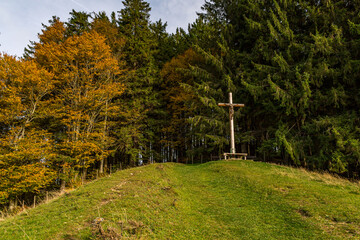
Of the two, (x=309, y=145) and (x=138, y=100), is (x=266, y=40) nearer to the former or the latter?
(x=309, y=145)

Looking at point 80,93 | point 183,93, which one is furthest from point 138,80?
point 80,93

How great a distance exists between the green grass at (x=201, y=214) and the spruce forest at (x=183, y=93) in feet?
22.3

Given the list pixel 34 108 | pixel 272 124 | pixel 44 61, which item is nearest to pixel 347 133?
pixel 272 124

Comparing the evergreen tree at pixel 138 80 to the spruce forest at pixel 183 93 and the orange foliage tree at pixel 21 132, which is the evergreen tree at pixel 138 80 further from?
the orange foliage tree at pixel 21 132

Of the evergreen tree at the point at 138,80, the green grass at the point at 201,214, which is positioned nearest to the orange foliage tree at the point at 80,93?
the evergreen tree at the point at 138,80

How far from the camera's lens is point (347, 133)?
11.1 meters

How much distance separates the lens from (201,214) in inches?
221

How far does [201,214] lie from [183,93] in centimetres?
1550

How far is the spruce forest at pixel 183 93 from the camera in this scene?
12.3 m

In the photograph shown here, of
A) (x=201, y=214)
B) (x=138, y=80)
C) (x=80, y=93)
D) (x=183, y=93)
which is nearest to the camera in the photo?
(x=201, y=214)

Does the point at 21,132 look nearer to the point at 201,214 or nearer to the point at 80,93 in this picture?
the point at 80,93

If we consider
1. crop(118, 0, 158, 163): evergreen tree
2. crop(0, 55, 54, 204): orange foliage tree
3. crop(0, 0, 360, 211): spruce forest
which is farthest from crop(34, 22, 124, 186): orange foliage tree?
crop(118, 0, 158, 163): evergreen tree

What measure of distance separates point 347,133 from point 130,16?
2337cm

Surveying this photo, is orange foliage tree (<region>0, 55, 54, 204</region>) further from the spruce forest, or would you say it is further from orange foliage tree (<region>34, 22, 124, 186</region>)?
orange foliage tree (<region>34, 22, 124, 186</region>)
